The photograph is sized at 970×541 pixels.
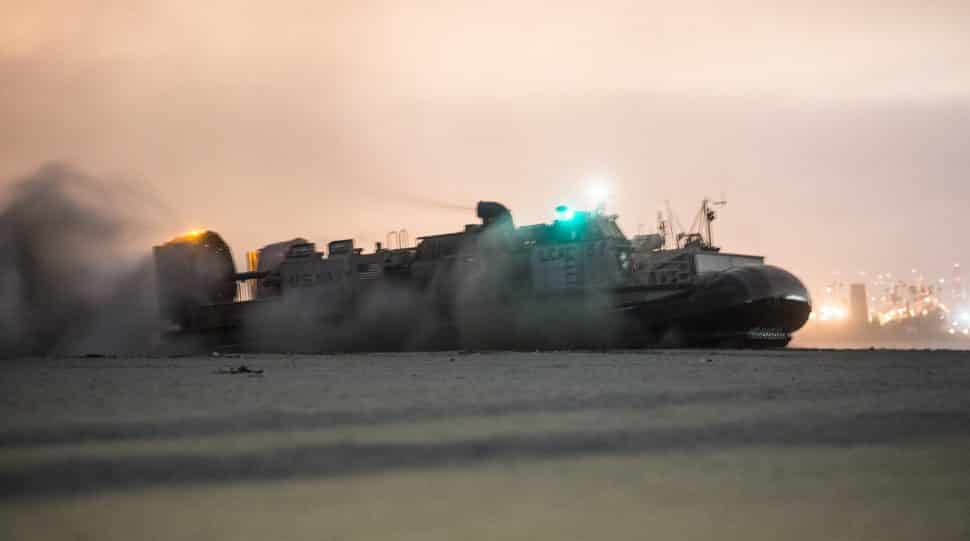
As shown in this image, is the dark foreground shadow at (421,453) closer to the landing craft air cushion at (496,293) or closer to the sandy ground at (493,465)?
the sandy ground at (493,465)

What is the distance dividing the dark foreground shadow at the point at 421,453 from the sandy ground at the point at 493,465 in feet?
0.05

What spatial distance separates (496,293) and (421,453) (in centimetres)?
1941

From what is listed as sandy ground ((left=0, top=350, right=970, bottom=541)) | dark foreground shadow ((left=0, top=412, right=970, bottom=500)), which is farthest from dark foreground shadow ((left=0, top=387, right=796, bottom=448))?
dark foreground shadow ((left=0, top=412, right=970, bottom=500))

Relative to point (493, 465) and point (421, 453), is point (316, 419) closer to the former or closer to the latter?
point (421, 453)

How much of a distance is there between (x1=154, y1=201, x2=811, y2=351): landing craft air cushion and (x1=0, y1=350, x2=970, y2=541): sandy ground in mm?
13997

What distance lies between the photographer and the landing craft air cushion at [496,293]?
21781 millimetres

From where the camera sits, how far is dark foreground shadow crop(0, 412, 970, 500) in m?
4.07

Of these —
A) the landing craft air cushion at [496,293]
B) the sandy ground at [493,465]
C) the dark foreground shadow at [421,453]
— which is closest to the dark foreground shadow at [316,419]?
the sandy ground at [493,465]

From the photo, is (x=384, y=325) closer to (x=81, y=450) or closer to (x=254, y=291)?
(x=254, y=291)

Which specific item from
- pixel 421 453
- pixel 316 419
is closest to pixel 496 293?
pixel 316 419

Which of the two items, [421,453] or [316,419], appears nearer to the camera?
[421,453]

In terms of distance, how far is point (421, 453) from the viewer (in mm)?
4590

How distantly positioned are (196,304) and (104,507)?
1088 inches

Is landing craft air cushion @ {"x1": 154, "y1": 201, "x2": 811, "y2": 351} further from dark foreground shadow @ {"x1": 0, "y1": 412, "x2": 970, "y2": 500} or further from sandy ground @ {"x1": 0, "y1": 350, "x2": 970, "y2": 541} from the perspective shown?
dark foreground shadow @ {"x1": 0, "y1": 412, "x2": 970, "y2": 500}
